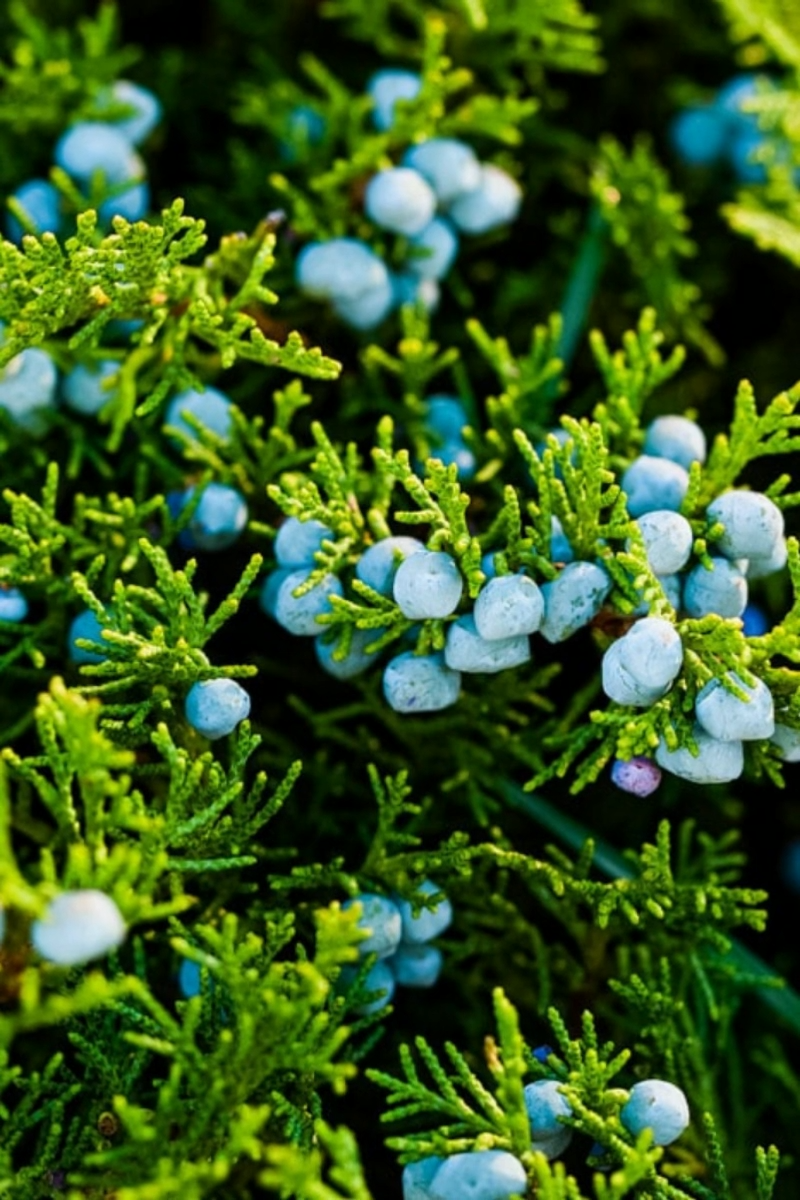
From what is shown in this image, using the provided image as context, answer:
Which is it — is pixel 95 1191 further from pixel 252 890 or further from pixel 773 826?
pixel 773 826

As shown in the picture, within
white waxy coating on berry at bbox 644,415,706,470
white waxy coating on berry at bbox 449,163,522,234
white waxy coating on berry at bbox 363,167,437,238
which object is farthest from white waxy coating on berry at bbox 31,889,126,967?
white waxy coating on berry at bbox 449,163,522,234

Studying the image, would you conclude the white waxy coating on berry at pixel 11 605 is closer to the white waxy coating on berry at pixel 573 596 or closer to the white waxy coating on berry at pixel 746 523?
the white waxy coating on berry at pixel 573 596

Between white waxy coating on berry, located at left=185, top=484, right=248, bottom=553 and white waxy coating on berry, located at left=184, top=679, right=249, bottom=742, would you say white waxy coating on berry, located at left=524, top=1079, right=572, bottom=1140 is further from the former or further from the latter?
white waxy coating on berry, located at left=185, top=484, right=248, bottom=553

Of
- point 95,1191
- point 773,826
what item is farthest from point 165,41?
point 95,1191

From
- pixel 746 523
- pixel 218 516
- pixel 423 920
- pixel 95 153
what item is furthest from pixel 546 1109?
pixel 95 153

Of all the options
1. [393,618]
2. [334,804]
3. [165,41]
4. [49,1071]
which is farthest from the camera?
[165,41]

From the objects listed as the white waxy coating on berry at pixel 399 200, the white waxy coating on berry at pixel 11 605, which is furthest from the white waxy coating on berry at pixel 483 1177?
the white waxy coating on berry at pixel 399 200

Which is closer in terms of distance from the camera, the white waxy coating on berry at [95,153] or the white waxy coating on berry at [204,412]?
the white waxy coating on berry at [204,412]
